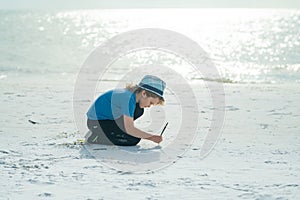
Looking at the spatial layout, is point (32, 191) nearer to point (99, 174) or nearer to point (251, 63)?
point (99, 174)

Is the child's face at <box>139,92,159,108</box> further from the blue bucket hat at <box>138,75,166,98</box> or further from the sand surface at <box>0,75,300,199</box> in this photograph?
the sand surface at <box>0,75,300,199</box>

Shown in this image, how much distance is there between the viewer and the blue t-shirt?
18.7 ft

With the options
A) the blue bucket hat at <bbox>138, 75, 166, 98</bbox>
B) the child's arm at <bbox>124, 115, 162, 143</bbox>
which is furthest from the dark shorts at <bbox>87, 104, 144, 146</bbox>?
the blue bucket hat at <bbox>138, 75, 166, 98</bbox>

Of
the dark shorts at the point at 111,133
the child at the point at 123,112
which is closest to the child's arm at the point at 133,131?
the child at the point at 123,112

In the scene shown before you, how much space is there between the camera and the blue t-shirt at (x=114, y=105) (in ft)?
18.7

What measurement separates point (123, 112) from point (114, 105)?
233 mm

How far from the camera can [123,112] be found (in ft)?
18.7

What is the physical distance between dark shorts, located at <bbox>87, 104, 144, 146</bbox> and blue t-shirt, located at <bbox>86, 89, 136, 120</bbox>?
6cm

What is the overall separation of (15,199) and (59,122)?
11.8 feet

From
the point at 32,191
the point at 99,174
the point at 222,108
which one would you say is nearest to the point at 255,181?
the point at 99,174

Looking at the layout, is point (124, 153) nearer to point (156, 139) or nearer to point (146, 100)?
point (156, 139)

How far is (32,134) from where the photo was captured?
674 centimetres

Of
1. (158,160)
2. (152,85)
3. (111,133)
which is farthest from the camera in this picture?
(111,133)

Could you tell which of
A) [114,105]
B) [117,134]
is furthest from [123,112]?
[117,134]
